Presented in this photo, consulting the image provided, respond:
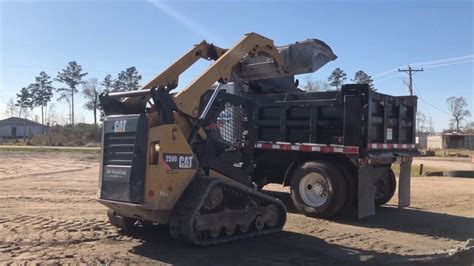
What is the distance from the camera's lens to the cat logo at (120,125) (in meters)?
7.50

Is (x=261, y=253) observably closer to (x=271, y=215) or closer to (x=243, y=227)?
(x=243, y=227)

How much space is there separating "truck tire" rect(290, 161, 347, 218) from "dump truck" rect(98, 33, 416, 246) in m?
0.02

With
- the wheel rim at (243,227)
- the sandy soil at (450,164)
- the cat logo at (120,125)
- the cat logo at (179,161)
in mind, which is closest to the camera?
the cat logo at (179,161)

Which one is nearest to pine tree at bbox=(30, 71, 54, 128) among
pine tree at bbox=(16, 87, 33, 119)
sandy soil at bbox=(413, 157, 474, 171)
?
pine tree at bbox=(16, 87, 33, 119)

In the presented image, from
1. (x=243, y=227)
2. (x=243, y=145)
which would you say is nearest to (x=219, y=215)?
(x=243, y=227)

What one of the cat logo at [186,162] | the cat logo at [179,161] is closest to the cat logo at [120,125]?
the cat logo at [179,161]

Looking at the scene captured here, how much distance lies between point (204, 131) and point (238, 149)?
1380mm

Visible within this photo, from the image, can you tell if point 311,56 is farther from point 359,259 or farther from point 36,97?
point 36,97

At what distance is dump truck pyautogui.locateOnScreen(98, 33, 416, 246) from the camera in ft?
24.3

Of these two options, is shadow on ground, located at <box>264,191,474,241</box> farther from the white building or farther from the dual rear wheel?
the white building

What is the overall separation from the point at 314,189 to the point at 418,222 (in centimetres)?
215

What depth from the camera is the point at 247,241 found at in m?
8.24

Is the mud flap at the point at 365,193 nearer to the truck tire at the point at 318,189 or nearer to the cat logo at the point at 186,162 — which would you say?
the truck tire at the point at 318,189

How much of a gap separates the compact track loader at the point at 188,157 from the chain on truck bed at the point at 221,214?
0.01 metres
